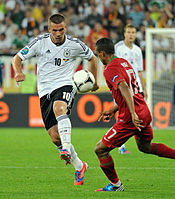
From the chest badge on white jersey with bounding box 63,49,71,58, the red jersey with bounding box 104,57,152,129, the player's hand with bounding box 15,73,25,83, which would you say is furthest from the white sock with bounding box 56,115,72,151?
the chest badge on white jersey with bounding box 63,49,71,58

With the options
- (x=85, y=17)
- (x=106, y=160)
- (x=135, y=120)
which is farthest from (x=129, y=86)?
(x=85, y=17)

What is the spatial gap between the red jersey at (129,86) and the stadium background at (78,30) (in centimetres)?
946

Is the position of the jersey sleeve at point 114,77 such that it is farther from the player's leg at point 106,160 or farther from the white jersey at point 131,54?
the white jersey at point 131,54

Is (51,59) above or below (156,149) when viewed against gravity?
above

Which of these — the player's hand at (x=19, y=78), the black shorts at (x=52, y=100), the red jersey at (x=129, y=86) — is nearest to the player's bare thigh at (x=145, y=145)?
the red jersey at (x=129, y=86)

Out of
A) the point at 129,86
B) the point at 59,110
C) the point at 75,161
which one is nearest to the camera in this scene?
the point at 129,86

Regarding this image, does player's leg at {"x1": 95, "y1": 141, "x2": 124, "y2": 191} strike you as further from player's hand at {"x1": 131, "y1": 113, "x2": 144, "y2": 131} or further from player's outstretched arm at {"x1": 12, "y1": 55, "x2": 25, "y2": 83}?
player's outstretched arm at {"x1": 12, "y1": 55, "x2": 25, "y2": 83}

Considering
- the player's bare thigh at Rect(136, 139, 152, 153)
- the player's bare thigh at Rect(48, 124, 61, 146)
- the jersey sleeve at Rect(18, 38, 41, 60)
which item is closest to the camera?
the player's bare thigh at Rect(136, 139, 152, 153)

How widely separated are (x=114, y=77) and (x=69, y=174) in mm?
2354

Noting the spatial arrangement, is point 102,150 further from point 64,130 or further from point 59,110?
point 59,110

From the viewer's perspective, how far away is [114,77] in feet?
18.5

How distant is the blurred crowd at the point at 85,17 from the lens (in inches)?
715

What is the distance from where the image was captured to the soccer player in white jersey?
680 cm

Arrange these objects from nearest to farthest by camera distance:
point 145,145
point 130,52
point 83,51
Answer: point 145,145, point 83,51, point 130,52
